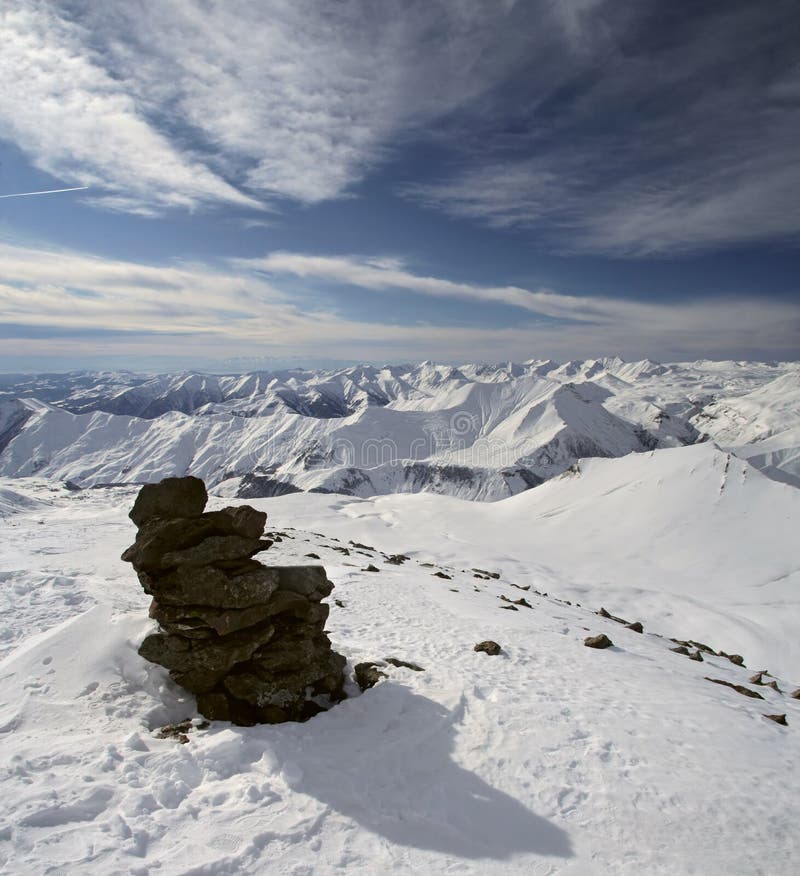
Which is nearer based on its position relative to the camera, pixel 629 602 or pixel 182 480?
pixel 182 480

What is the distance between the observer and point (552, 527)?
67.4m

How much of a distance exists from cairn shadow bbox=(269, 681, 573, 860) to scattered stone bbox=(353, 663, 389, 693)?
1309 mm

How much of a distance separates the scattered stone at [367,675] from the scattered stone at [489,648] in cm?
409

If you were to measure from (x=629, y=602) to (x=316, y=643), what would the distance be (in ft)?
110

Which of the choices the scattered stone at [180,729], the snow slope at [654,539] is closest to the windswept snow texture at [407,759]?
the scattered stone at [180,729]

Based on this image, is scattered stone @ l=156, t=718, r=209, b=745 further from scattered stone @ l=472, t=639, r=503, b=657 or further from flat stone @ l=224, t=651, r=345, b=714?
scattered stone @ l=472, t=639, r=503, b=657

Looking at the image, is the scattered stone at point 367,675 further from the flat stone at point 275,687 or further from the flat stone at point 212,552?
the flat stone at point 212,552

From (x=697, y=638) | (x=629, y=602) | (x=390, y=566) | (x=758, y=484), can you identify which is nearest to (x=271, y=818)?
(x=390, y=566)

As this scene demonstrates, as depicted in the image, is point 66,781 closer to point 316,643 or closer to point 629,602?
point 316,643

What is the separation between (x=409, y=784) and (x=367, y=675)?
15.5 ft

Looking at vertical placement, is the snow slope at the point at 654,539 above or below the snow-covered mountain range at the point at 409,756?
below

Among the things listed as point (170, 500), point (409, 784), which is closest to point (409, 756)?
point (409, 784)

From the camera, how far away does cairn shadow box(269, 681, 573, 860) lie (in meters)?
8.85

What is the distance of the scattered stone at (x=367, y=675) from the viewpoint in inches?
575
